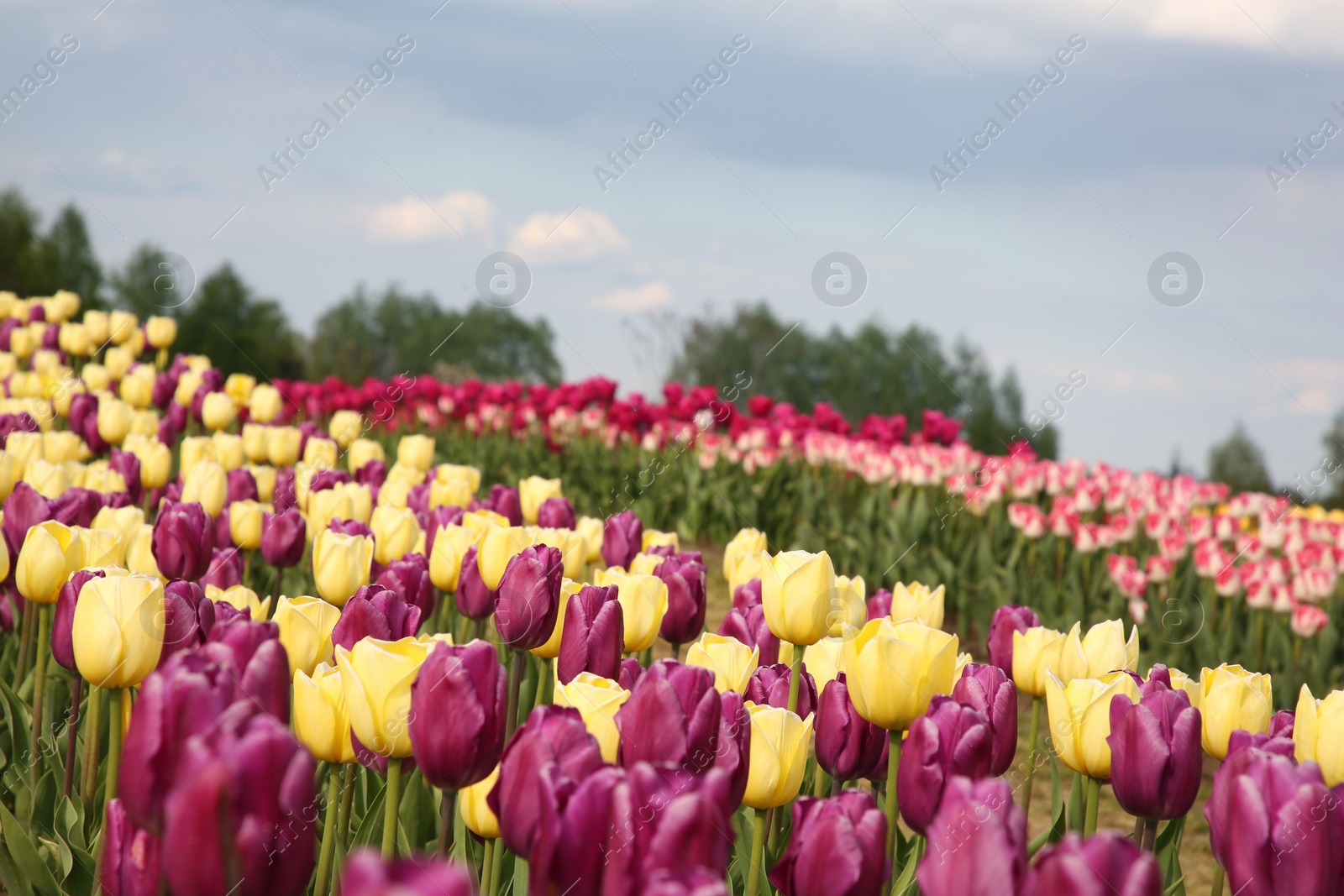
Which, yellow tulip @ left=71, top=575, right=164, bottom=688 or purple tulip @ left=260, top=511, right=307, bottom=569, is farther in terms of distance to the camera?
purple tulip @ left=260, top=511, right=307, bottom=569

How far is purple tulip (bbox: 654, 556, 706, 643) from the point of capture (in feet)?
9.24

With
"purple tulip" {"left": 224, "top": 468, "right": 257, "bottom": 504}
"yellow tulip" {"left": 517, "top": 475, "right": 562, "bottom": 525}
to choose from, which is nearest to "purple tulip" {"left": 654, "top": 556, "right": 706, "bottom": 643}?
"yellow tulip" {"left": 517, "top": 475, "right": 562, "bottom": 525}

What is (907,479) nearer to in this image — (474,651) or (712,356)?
(474,651)

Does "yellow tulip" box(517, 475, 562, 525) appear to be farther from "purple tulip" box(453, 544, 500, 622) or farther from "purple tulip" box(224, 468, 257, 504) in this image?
"purple tulip" box(453, 544, 500, 622)

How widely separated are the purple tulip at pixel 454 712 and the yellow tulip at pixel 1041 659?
1346 millimetres

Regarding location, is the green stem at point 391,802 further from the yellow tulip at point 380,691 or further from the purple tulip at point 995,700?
the purple tulip at point 995,700

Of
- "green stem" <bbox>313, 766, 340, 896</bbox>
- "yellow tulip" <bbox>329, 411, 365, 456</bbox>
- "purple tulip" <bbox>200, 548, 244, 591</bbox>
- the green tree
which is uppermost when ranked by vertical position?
the green tree

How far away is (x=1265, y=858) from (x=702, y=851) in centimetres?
83

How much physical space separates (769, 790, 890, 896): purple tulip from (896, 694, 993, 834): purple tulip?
27 cm

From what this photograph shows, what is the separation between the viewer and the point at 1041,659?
250 cm

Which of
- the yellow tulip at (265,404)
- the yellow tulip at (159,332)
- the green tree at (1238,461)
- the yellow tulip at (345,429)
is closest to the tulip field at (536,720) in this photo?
the yellow tulip at (265,404)

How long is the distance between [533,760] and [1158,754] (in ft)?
3.69

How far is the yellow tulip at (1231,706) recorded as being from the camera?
218cm

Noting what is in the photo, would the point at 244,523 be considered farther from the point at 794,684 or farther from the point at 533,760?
the point at 533,760
